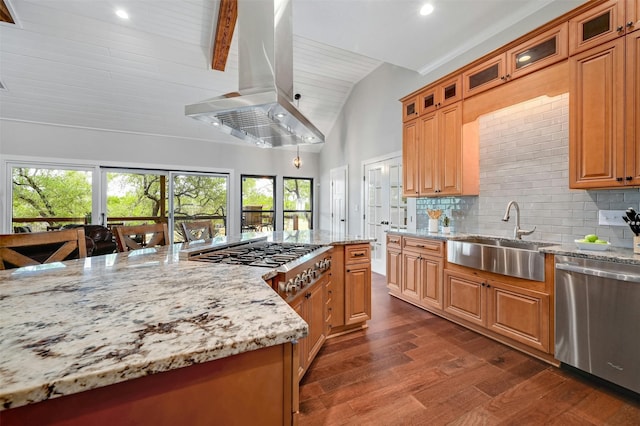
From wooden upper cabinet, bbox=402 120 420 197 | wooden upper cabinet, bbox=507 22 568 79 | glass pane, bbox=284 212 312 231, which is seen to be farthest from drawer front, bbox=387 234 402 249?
glass pane, bbox=284 212 312 231

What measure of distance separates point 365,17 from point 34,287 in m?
3.08

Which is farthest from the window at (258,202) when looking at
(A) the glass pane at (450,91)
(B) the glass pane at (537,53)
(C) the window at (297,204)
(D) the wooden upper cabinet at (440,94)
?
(B) the glass pane at (537,53)

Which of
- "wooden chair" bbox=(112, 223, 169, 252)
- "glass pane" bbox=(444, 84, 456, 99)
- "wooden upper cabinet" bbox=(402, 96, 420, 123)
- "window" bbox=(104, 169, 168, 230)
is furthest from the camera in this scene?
"window" bbox=(104, 169, 168, 230)

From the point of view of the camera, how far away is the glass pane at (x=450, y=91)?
304 centimetres

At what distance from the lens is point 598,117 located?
1.97 metres

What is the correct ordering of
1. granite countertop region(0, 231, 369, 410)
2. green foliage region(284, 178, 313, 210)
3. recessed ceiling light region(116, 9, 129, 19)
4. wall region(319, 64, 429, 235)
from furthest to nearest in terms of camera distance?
green foliage region(284, 178, 313, 210) → wall region(319, 64, 429, 235) → recessed ceiling light region(116, 9, 129, 19) → granite countertop region(0, 231, 369, 410)

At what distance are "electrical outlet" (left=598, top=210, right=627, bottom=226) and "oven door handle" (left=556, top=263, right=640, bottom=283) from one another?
61 cm

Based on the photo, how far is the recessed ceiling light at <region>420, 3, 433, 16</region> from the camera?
2.50 meters

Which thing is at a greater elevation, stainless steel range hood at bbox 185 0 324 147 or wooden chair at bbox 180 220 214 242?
stainless steel range hood at bbox 185 0 324 147

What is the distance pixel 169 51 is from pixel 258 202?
11.0 feet

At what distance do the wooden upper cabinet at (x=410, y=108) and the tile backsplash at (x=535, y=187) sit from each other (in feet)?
2.52

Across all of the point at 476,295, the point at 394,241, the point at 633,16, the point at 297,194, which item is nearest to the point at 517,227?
the point at 476,295

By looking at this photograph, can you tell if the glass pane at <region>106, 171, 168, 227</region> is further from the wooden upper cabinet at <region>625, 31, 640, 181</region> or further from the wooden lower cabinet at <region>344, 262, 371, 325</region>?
the wooden upper cabinet at <region>625, 31, 640, 181</region>

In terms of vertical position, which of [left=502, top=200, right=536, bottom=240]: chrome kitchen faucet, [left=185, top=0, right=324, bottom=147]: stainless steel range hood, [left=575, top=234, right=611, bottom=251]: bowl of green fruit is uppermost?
[left=185, top=0, right=324, bottom=147]: stainless steel range hood
